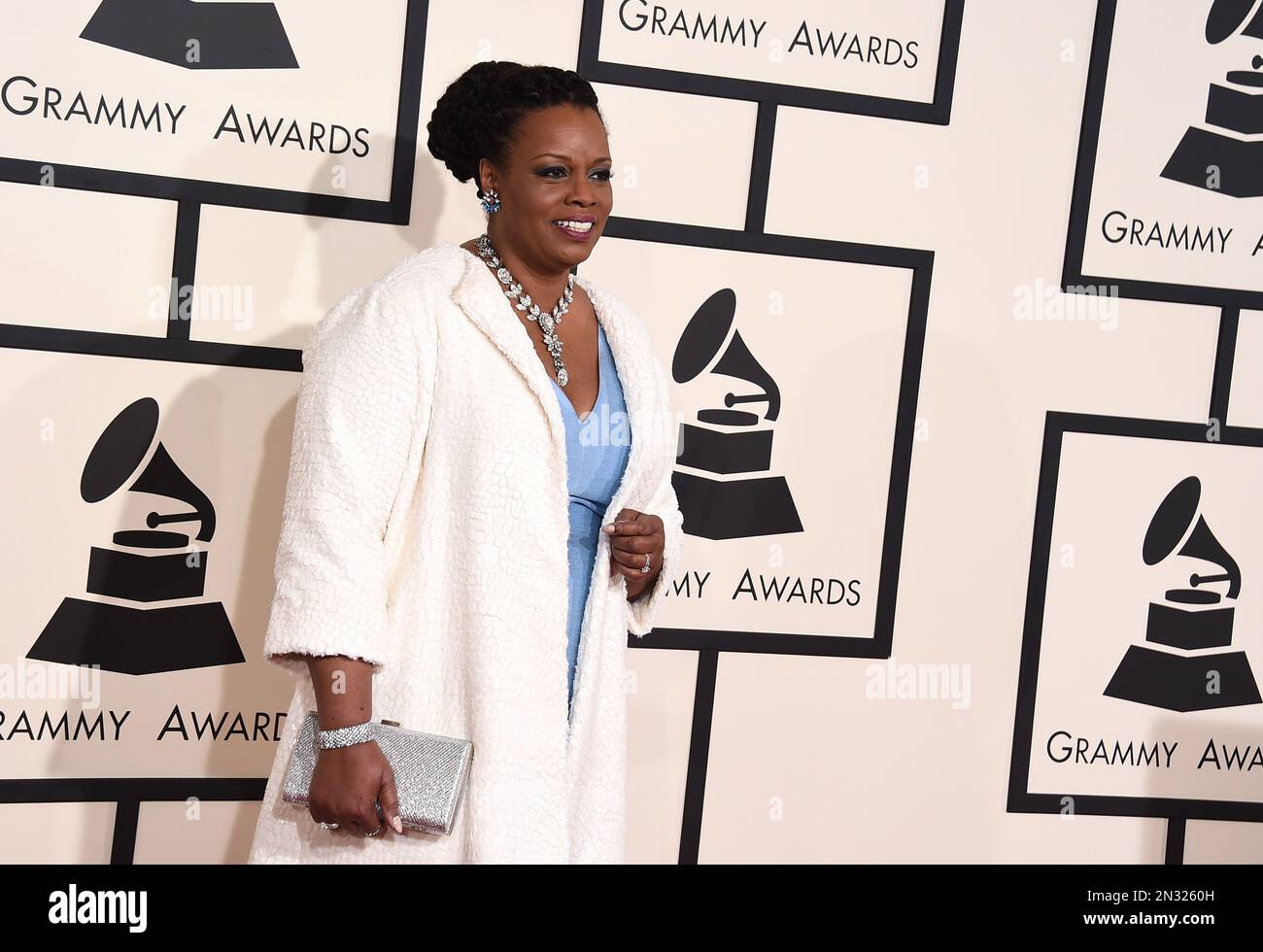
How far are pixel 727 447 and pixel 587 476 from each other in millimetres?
729

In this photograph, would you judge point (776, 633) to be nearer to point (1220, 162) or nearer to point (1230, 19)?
point (1220, 162)

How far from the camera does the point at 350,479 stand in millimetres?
1455

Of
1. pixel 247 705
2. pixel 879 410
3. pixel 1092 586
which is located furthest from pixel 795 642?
pixel 247 705

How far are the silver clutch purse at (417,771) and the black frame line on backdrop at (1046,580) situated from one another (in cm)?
145

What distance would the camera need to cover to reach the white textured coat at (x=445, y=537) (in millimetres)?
1469

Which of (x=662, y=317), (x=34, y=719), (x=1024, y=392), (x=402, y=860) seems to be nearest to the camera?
(x=402, y=860)

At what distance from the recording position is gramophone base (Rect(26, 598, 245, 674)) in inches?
81.0

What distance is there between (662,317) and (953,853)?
1.23 meters

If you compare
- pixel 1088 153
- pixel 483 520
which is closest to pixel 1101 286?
pixel 1088 153

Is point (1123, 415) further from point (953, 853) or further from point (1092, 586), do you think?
point (953, 853)

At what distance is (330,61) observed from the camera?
2.11 meters

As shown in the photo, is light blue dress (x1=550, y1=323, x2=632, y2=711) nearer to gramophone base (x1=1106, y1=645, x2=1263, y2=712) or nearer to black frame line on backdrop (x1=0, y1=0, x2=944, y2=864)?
black frame line on backdrop (x1=0, y1=0, x2=944, y2=864)

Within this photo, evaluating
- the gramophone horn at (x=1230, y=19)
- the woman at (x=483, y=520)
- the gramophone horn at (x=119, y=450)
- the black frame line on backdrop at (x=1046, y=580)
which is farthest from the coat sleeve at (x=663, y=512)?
the gramophone horn at (x=1230, y=19)

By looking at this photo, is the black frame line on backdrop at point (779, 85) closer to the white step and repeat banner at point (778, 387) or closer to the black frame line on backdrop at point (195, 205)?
the white step and repeat banner at point (778, 387)
